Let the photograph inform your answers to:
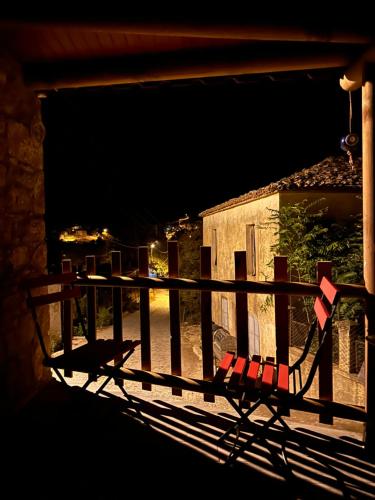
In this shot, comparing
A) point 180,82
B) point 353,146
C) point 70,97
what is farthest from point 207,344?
point 353,146

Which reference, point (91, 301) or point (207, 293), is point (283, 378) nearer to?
point (207, 293)

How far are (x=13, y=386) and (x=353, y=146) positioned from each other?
3.76m

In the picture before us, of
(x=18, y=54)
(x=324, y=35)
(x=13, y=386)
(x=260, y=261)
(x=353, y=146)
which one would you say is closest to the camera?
(x=324, y=35)

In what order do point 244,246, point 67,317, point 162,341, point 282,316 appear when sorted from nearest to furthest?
point 282,316 < point 67,317 < point 244,246 < point 162,341

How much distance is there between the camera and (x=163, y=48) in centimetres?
228

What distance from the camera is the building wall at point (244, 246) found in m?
8.62

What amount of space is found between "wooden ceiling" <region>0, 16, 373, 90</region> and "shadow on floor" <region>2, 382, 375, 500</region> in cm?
217

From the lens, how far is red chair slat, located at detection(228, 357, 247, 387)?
5.80 feet

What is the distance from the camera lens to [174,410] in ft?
7.79

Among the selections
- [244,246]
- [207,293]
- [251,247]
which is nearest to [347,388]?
[207,293]

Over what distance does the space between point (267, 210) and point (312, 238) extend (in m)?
1.54

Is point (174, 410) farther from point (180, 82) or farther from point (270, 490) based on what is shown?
point (180, 82)

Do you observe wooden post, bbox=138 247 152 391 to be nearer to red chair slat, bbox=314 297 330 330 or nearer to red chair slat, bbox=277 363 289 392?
red chair slat, bbox=277 363 289 392

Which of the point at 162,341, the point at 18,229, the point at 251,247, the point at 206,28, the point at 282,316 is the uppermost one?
the point at 206,28
